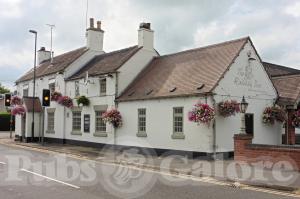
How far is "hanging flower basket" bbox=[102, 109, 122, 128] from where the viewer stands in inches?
1024

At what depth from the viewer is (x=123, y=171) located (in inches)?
647

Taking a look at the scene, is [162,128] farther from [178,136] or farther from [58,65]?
Answer: [58,65]

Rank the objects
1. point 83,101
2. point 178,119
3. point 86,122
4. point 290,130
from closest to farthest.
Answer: point 178,119, point 290,130, point 83,101, point 86,122

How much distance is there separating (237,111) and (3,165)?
11581 mm

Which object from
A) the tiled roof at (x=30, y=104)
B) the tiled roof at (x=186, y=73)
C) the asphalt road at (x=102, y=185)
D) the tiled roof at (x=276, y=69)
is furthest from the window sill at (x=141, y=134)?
the tiled roof at (x=30, y=104)

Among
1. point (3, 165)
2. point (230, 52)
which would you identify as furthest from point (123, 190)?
point (230, 52)

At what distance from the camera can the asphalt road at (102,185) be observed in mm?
10930

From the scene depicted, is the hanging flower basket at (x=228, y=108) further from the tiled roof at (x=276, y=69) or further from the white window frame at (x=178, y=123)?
the tiled roof at (x=276, y=69)

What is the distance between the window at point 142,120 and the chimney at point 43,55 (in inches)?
847

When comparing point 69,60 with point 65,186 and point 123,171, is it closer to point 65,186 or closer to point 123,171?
point 123,171

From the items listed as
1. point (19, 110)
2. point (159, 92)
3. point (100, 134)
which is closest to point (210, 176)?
point (159, 92)

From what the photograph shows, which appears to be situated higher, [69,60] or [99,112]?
[69,60]

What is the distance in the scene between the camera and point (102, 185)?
12461mm

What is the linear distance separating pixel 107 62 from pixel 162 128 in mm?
9310
